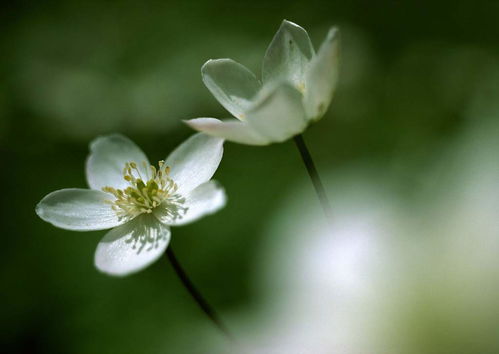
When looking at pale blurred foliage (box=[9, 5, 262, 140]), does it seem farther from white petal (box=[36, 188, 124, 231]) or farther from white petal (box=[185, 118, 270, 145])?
white petal (box=[185, 118, 270, 145])

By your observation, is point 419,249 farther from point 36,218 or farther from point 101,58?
point 101,58

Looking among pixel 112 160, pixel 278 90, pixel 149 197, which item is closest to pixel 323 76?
pixel 278 90

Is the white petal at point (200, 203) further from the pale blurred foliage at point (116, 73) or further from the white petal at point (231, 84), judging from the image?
the pale blurred foliage at point (116, 73)

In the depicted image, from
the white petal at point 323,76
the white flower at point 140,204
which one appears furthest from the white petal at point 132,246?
the white petal at point 323,76

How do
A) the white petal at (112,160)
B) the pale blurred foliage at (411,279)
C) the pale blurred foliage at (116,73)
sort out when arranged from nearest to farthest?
the pale blurred foliage at (411,279), the white petal at (112,160), the pale blurred foliage at (116,73)

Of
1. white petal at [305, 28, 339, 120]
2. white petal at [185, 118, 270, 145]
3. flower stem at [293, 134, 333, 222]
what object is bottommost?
flower stem at [293, 134, 333, 222]

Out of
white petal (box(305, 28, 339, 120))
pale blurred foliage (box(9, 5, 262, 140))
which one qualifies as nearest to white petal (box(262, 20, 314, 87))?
white petal (box(305, 28, 339, 120))
